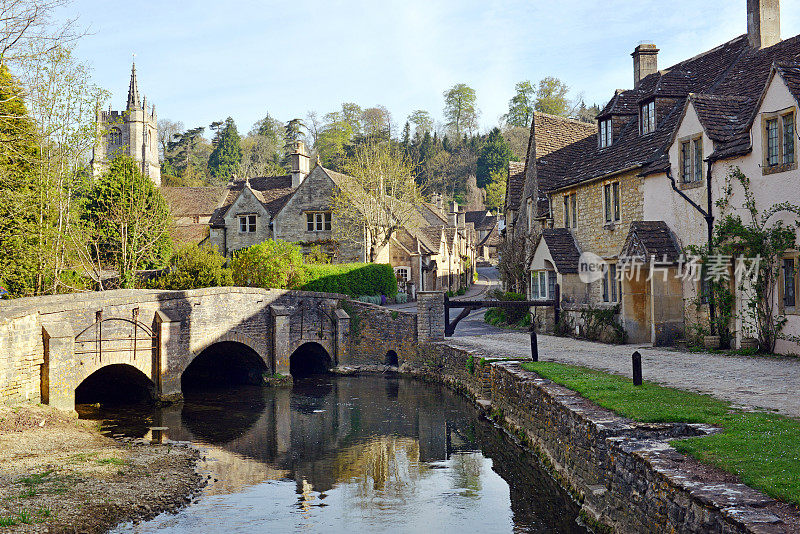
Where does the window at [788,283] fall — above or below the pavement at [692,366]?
above

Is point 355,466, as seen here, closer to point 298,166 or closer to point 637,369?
point 637,369

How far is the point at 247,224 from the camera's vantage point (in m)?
45.2

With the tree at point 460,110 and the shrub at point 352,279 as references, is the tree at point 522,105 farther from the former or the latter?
the shrub at point 352,279

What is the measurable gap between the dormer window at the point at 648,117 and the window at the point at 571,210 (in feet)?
13.0

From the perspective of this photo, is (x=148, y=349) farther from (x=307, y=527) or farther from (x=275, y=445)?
(x=307, y=527)

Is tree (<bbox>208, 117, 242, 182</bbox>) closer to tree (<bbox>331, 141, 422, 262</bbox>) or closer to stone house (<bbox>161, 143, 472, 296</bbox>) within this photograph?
stone house (<bbox>161, 143, 472, 296</bbox>)

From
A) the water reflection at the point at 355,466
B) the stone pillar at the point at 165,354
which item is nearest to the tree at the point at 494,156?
the water reflection at the point at 355,466

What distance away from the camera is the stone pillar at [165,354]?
68.0ft

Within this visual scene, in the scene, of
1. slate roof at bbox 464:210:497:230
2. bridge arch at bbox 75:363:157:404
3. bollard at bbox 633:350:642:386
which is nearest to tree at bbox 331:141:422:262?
bridge arch at bbox 75:363:157:404

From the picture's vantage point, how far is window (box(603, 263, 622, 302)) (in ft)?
75.9

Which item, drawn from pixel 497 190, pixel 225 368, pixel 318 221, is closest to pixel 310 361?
pixel 225 368

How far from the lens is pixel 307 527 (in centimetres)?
1070

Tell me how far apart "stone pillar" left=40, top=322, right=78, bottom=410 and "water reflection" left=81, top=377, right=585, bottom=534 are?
1454 mm

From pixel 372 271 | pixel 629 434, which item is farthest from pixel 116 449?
pixel 372 271
